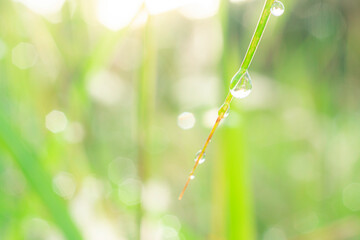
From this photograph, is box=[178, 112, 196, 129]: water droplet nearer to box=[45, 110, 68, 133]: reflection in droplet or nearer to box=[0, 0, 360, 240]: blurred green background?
box=[0, 0, 360, 240]: blurred green background

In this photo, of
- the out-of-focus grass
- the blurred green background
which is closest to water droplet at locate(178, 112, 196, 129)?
the blurred green background

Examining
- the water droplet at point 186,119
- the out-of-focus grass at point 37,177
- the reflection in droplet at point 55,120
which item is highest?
the reflection in droplet at point 55,120

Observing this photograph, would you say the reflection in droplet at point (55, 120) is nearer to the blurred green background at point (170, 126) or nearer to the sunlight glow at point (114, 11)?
the blurred green background at point (170, 126)

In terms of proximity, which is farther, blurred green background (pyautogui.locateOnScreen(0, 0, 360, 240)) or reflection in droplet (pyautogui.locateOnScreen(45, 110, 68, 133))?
reflection in droplet (pyautogui.locateOnScreen(45, 110, 68, 133))

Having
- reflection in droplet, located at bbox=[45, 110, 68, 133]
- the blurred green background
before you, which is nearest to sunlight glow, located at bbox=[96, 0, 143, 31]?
the blurred green background

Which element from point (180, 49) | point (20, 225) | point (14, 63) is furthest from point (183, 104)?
point (20, 225)

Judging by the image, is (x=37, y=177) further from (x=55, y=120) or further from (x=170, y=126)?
(x=170, y=126)

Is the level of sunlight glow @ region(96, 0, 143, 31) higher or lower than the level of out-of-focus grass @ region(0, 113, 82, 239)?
higher

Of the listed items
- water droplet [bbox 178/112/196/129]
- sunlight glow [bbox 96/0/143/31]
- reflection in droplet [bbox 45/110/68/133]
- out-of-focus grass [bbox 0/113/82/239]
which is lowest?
out-of-focus grass [bbox 0/113/82/239]

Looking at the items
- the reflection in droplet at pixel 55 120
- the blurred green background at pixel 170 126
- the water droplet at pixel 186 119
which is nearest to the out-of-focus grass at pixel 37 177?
the blurred green background at pixel 170 126
